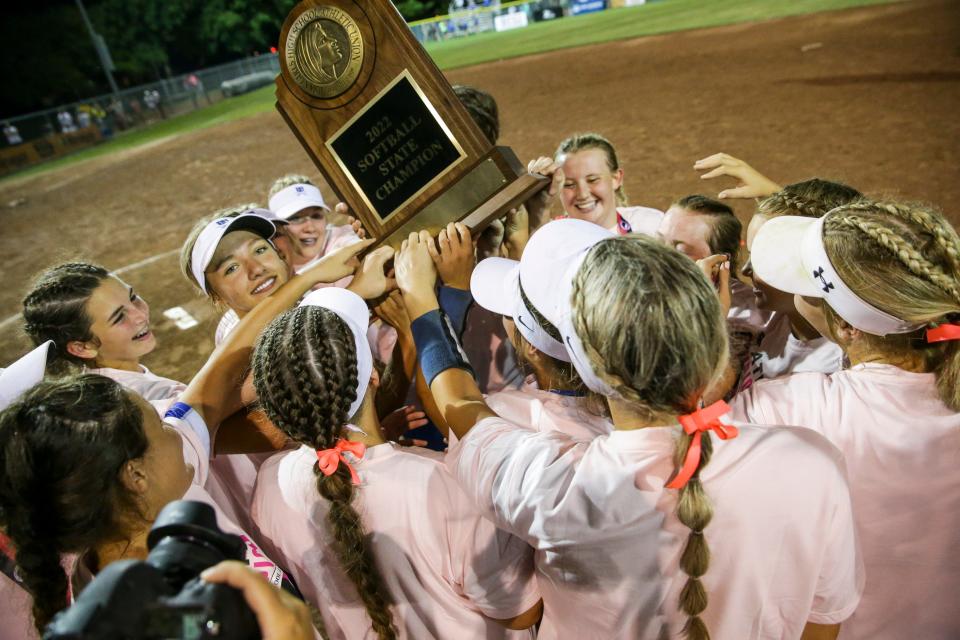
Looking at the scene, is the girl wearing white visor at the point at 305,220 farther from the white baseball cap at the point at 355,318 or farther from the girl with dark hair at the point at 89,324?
the white baseball cap at the point at 355,318

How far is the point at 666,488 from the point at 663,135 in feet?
32.4

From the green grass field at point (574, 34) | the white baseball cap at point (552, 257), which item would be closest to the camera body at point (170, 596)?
the white baseball cap at point (552, 257)

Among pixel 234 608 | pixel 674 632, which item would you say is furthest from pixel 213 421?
pixel 674 632

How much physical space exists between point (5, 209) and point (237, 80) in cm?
2296

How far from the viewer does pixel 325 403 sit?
1608 mm

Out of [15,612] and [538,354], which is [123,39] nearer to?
[15,612]

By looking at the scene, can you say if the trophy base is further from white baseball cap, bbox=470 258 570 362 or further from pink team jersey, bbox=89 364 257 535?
pink team jersey, bbox=89 364 257 535

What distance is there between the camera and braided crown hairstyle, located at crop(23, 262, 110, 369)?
279cm

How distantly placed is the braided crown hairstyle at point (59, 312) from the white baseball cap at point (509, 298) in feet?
6.62

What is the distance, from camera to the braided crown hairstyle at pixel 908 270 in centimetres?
154

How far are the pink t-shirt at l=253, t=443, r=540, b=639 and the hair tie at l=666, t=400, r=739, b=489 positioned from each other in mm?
621

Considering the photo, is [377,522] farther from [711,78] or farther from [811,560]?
[711,78]

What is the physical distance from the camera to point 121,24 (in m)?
43.3

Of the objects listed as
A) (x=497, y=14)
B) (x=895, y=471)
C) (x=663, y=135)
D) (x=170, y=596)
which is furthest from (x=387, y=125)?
(x=497, y=14)
